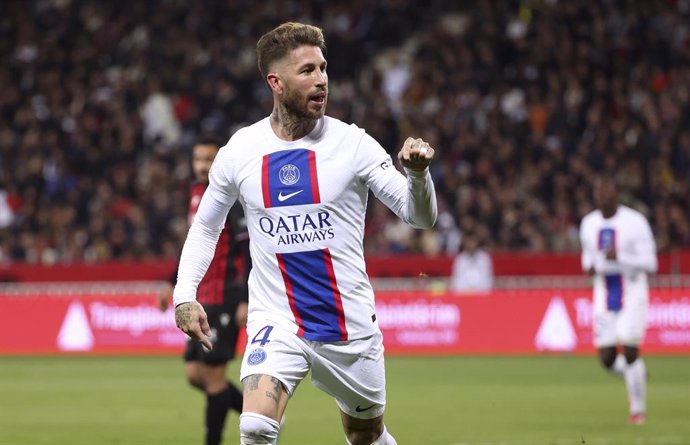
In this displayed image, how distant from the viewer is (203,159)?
9664 mm

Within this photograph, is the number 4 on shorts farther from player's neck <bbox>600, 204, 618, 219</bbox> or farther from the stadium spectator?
the stadium spectator

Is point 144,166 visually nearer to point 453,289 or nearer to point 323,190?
point 453,289

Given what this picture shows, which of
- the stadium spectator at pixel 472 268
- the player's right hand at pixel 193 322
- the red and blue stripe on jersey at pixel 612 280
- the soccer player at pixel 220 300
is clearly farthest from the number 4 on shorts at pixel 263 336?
the stadium spectator at pixel 472 268

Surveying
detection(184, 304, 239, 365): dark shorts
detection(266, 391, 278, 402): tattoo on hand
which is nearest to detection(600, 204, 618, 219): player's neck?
detection(184, 304, 239, 365): dark shorts

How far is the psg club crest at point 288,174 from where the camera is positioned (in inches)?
255

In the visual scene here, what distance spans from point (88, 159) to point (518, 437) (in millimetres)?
16320

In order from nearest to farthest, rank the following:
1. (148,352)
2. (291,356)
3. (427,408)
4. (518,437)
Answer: (291,356), (518,437), (427,408), (148,352)

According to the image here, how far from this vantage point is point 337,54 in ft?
89.2

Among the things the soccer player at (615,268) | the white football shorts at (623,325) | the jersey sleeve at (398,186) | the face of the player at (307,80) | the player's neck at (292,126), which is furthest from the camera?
the soccer player at (615,268)

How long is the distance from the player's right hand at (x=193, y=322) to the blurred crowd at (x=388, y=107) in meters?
15.5

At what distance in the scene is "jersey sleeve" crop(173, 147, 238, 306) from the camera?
6.61m

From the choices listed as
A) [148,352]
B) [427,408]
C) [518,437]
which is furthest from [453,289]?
[518,437]

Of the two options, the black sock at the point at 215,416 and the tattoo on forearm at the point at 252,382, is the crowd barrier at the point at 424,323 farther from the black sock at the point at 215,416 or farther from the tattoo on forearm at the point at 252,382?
the tattoo on forearm at the point at 252,382

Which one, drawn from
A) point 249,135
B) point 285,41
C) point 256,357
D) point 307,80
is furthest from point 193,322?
point 285,41
